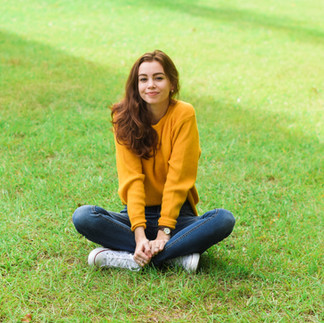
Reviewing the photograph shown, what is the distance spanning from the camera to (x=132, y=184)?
8.40 feet

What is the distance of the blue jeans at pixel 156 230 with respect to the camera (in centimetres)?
243

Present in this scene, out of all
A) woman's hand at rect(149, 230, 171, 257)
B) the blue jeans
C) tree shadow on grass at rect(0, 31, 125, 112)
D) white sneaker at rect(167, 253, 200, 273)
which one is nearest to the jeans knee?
the blue jeans

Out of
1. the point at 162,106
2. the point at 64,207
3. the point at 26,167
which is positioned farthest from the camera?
the point at 26,167

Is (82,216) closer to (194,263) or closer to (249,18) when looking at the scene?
(194,263)

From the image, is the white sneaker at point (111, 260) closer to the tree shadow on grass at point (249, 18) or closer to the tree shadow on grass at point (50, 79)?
the tree shadow on grass at point (50, 79)

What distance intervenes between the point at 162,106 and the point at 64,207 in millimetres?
1113

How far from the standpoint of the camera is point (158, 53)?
2.53m

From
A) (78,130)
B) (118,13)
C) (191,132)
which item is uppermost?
(118,13)

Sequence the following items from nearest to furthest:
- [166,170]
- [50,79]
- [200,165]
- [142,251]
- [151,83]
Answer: [142,251] < [151,83] < [166,170] < [200,165] < [50,79]

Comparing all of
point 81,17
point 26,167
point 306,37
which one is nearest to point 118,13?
point 81,17

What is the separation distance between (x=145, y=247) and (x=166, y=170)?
47 centimetres

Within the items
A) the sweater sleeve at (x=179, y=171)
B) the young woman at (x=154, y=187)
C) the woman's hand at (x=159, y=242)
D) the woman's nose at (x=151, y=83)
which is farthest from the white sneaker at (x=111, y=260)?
the woman's nose at (x=151, y=83)

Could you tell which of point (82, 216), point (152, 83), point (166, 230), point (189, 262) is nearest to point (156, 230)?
point (166, 230)

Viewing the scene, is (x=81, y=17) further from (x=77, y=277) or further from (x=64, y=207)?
(x=77, y=277)
